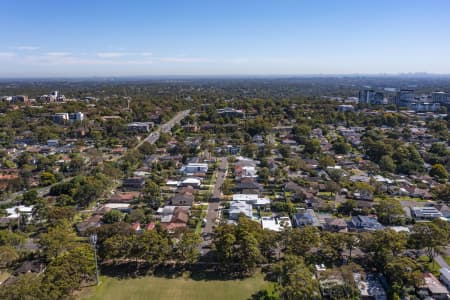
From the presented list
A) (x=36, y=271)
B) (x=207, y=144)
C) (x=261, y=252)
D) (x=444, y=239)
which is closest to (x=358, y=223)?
(x=444, y=239)

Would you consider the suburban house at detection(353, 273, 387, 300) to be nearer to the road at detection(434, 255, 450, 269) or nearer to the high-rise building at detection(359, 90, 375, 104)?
the road at detection(434, 255, 450, 269)

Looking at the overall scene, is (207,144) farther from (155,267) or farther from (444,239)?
(444,239)

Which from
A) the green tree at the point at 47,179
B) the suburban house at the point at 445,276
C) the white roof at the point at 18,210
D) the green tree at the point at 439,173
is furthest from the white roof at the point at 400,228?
the green tree at the point at 47,179

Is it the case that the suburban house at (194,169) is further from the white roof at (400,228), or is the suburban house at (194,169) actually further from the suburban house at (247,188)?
the white roof at (400,228)

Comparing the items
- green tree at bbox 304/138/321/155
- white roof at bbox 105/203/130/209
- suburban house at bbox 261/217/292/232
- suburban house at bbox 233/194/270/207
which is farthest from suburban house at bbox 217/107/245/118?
suburban house at bbox 261/217/292/232

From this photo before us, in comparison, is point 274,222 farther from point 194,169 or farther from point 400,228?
point 194,169
